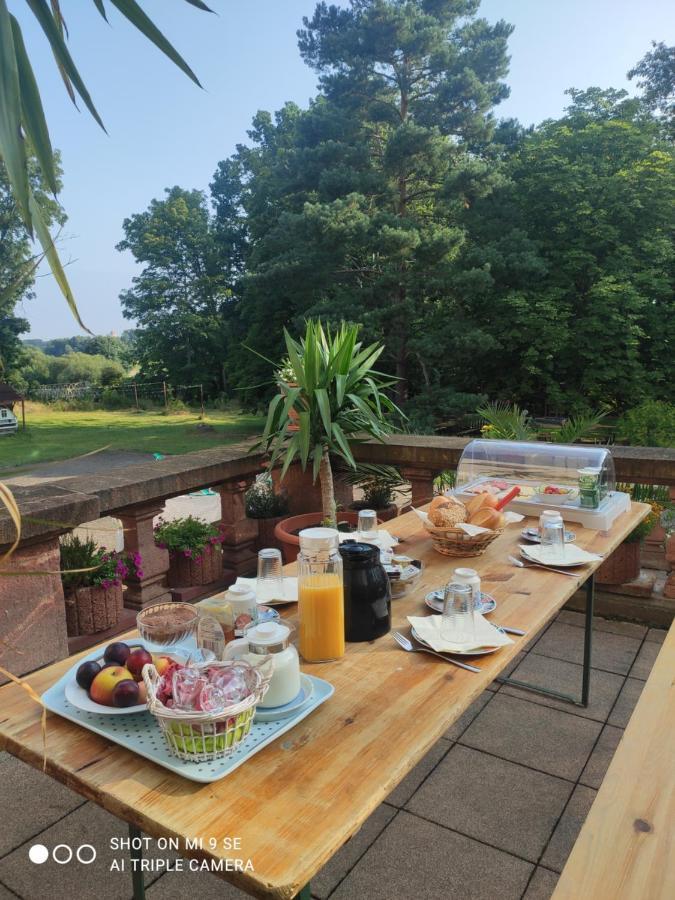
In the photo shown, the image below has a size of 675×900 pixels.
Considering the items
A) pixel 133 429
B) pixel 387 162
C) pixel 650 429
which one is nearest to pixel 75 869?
pixel 650 429

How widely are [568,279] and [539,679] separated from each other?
646 inches

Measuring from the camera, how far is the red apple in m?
1.17

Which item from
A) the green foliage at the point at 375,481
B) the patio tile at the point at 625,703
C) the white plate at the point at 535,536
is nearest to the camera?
the white plate at the point at 535,536

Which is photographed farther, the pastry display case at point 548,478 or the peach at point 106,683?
the pastry display case at point 548,478

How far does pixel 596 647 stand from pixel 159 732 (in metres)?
2.39

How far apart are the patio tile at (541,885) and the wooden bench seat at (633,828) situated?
516 millimetres

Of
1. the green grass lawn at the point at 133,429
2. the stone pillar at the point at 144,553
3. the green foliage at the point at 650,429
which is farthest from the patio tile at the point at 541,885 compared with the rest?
the green grass lawn at the point at 133,429

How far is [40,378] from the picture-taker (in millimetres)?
34469

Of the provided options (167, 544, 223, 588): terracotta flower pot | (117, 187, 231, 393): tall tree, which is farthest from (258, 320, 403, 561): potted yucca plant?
(117, 187, 231, 393): tall tree

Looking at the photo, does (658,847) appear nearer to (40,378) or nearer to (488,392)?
(488,392)

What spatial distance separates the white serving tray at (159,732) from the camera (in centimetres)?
97

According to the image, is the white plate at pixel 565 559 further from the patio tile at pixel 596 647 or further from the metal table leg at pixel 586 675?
the patio tile at pixel 596 647

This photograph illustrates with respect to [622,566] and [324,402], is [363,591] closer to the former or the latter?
[324,402]

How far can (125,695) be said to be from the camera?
1.10 metres
